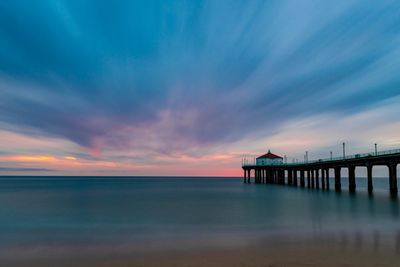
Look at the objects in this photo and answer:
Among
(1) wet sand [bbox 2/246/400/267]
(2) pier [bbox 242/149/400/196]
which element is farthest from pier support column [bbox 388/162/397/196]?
(1) wet sand [bbox 2/246/400/267]

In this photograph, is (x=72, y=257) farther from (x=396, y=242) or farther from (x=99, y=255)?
(x=396, y=242)

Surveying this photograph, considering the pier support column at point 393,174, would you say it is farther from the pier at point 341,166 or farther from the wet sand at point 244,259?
the wet sand at point 244,259

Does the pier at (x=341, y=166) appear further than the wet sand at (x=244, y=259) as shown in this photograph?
Yes

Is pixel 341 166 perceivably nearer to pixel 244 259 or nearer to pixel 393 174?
pixel 393 174

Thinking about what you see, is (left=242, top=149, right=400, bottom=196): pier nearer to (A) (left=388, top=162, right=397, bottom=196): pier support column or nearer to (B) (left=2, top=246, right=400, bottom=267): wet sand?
(A) (left=388, top=162, right=397, bottom=196): pier support column

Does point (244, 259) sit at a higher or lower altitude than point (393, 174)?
lower

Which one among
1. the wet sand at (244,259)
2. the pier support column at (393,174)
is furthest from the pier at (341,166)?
the wet sand at (244,259)

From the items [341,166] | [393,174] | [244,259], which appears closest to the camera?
[244,259]

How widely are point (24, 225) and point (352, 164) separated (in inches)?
1828

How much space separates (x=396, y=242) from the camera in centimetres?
1375

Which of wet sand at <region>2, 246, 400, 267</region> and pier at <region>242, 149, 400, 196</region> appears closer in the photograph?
wet sand at <region>2, 246, 400, 267</region>

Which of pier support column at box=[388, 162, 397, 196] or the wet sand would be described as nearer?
the wet sand

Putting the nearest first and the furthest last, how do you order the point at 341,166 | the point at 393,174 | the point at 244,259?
the point at 244,259 → the point at 393,174 → the point at 341,166

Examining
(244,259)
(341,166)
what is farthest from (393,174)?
(244,259)
